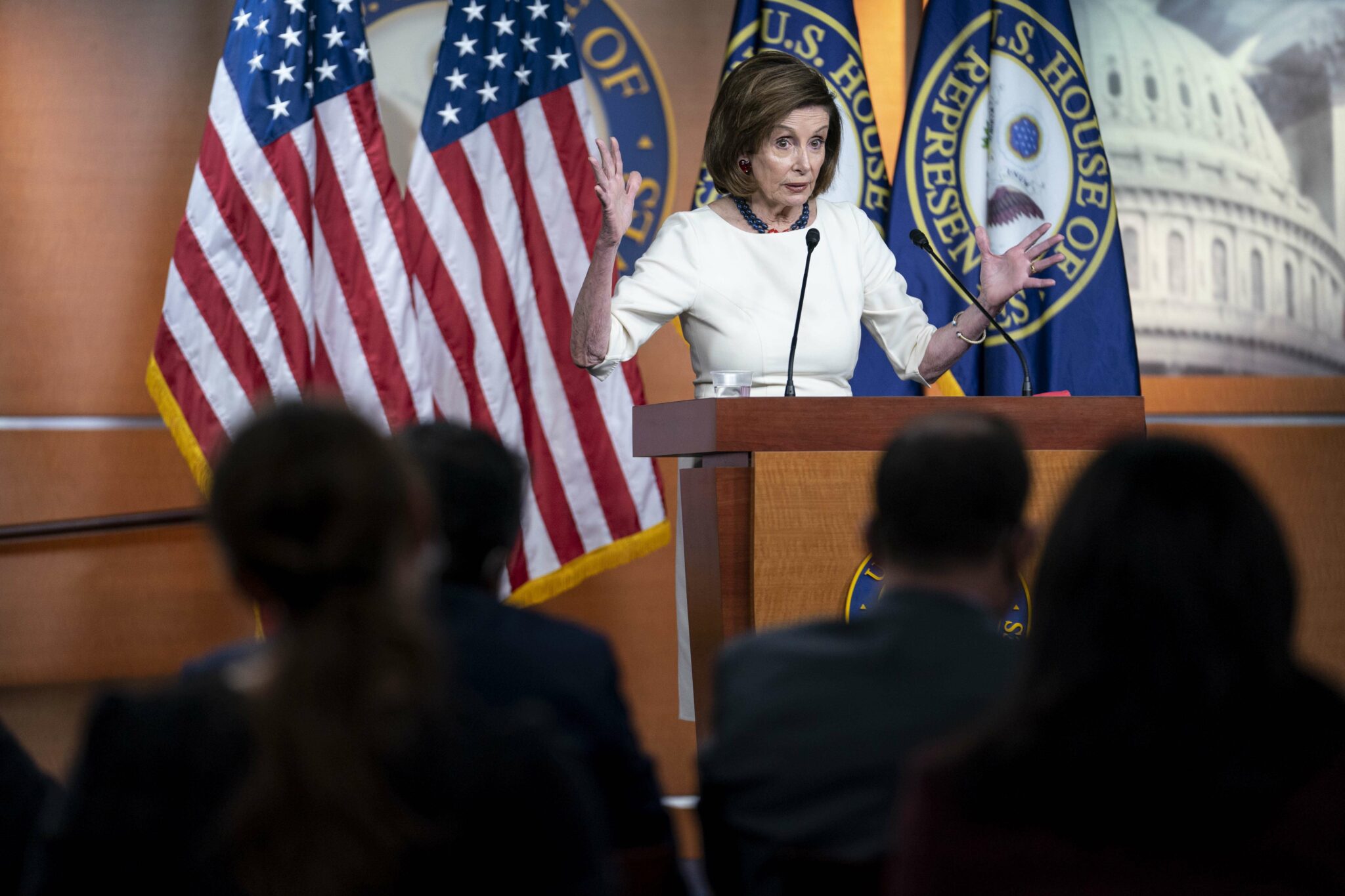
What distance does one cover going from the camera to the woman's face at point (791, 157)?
116 inches

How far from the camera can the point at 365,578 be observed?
0.92 metres

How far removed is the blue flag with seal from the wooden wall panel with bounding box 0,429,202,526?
2309mm

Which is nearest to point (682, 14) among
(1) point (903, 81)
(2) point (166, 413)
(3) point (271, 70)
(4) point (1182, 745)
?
(1) point (903, 81)

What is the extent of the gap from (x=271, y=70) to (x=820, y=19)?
167 centimetres

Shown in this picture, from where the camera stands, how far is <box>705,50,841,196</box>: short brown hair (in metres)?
2.93

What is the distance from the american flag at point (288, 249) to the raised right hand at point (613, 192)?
3.77 feet

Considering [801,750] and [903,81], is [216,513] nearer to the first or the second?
[801,750]

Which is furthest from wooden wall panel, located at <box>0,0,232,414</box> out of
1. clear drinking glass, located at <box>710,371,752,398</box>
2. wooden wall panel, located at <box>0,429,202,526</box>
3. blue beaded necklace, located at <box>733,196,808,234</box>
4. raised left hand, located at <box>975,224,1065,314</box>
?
raised left hand, located at <box>975,224,1065,314</box>

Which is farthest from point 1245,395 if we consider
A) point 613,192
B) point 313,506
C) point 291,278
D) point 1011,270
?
point 313,506

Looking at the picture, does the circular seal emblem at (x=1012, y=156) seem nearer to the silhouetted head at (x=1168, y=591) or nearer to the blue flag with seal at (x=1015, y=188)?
the blue flag with seal at (x=1015, y=188)

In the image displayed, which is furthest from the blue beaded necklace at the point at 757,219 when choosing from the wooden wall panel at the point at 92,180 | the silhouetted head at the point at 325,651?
the silhouetted head at the point at 325,651

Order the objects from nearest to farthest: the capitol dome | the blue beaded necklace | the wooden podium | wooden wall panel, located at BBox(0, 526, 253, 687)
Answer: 1. the wooden podium
2. the blue beaded necklace
3. wooden wall panel, located at BBox(0, 526, 253, 687)
4. the capitol dome

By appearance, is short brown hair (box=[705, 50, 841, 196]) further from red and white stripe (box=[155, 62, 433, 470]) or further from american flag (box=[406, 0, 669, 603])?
red and white stripe (box=[155, 62, 433, 470])

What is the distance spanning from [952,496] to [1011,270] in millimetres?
1860
